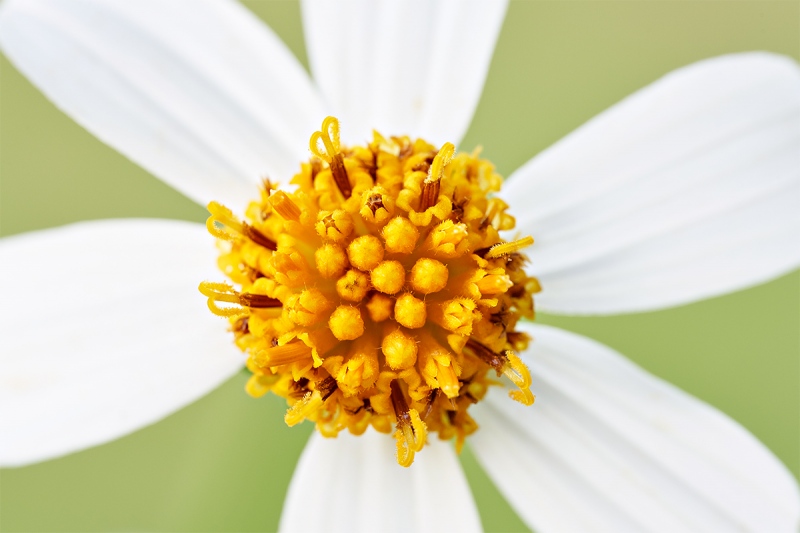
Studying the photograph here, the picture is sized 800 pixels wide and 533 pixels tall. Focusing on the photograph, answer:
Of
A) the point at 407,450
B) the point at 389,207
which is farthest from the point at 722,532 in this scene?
the point at 389,207

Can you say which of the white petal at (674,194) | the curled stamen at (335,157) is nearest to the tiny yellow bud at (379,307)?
the curled stamen at (335,157)

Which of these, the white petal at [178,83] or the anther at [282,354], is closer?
the anther at [282,354]

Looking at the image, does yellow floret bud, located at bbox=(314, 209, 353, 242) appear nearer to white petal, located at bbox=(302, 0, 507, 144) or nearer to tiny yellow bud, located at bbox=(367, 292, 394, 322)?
tiny yellow bud, located at bbox=(367, 292, 394, 322)

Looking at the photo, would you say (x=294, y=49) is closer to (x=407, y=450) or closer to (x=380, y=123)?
(x=380, y=123)

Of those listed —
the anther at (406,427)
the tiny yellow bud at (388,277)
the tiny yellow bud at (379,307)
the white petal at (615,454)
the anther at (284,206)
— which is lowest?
the white petal at (615,454)

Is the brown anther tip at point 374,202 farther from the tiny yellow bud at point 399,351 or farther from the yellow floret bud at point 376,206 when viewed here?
the tiny yellow bud at point 399,351

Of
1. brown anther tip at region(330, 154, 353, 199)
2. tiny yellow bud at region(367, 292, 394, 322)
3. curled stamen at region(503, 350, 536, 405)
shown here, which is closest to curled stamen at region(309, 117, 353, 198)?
brown anther tip at region(330, 154, 353, 199)
